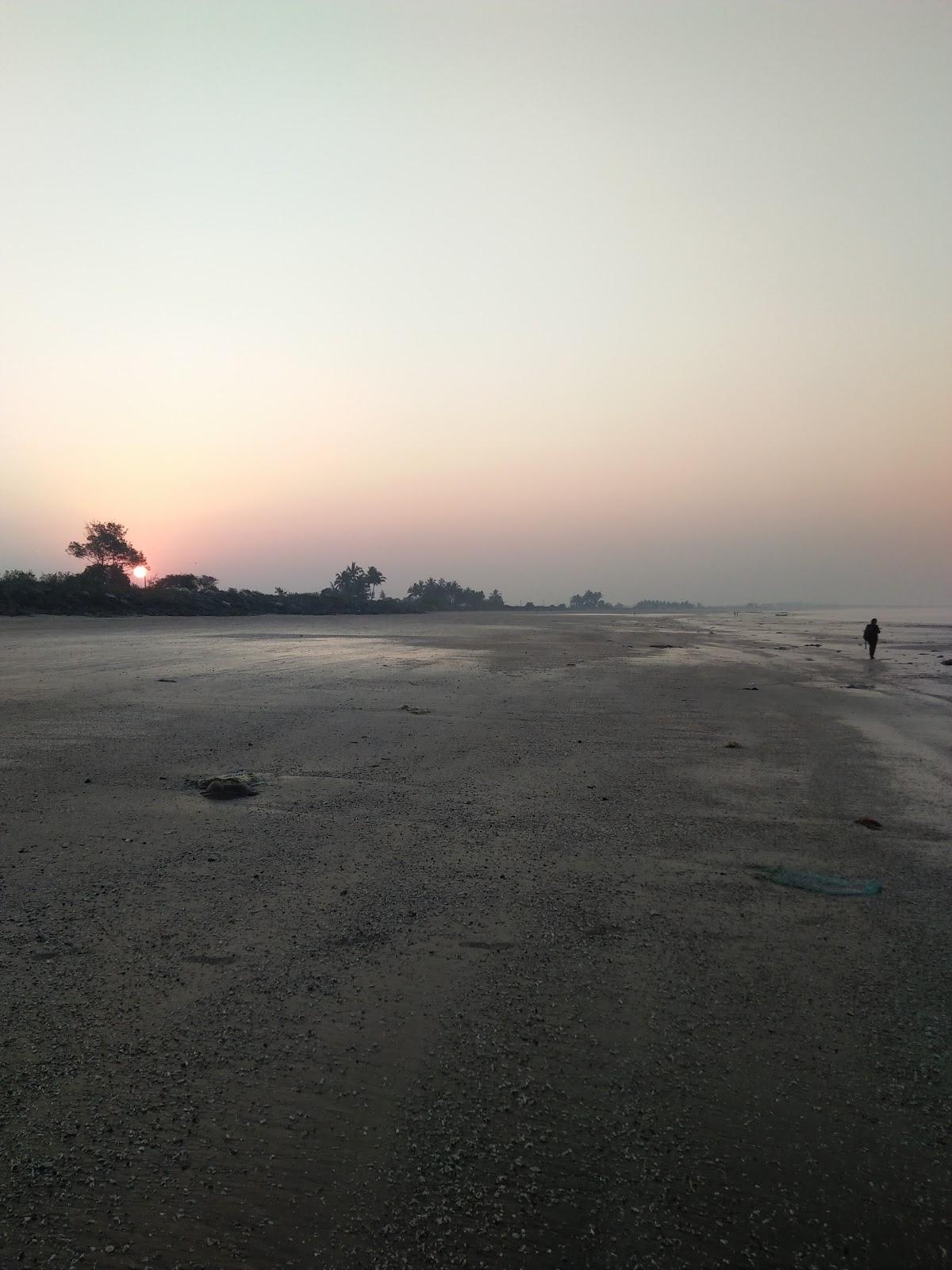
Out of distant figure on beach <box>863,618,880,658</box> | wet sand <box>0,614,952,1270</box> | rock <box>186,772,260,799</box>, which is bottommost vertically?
wet sand <box>0,614,952,1270</box>

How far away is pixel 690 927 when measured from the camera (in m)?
3.67

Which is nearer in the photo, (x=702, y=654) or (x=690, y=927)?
(x=690, y=927)

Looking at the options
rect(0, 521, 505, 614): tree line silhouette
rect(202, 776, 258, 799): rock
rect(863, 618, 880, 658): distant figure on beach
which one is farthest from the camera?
rect(0, 521, 505, 614): tree line silhouette

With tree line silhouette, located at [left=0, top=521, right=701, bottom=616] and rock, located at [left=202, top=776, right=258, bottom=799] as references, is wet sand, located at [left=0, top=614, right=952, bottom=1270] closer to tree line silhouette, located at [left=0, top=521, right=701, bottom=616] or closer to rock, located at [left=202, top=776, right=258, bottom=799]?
rock, located at [left=202, top=776, right=258, bottom=799]

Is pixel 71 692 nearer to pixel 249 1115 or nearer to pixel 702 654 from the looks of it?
pixel 249 1115

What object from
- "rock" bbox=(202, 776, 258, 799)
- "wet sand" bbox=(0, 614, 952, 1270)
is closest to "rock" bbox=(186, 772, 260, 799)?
"rock" bbox=(202, 776, 258, 799)

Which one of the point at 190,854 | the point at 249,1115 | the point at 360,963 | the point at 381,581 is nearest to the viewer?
the point at 249,1115

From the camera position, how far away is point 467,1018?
9.39ft

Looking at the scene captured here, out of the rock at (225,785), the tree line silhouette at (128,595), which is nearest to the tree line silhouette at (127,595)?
the tree line silhouette at (128,595)

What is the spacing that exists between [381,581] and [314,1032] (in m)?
116

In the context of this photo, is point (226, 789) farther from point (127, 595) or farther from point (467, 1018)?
point (127, 595)

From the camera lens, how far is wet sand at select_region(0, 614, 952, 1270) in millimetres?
1983

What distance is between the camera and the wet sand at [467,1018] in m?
1.98

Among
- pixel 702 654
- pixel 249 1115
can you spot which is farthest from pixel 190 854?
pixel 702 654
